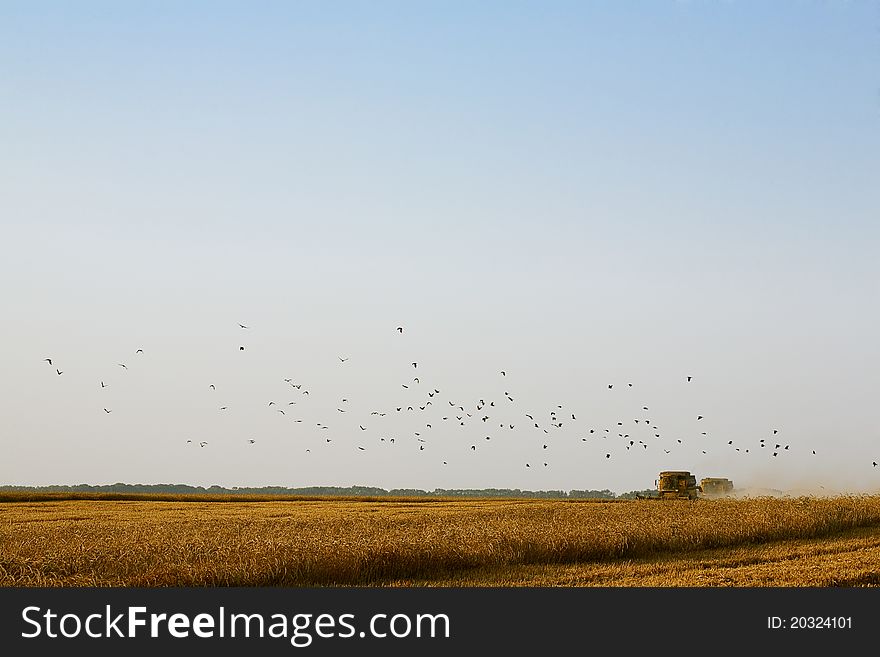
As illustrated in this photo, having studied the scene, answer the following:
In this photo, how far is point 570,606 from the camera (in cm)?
1419

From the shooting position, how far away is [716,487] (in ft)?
175

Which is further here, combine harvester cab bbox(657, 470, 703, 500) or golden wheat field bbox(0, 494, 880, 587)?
combine harvester cab bbox(657, 470, 703, 500)

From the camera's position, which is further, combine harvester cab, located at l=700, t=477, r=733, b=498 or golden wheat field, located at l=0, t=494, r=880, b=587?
combine harvester cab, located at l=700, t=477, r=733, b=498

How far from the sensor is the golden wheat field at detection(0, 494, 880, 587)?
18469 millimetres

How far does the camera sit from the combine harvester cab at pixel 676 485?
155 feet

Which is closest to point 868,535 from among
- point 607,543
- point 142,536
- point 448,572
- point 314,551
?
point 607,543

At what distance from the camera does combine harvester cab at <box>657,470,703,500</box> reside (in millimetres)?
47312

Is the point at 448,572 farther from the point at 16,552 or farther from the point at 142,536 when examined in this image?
the point at 16,552

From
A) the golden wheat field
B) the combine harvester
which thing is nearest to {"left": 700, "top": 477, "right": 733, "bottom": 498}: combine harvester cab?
the combine harvester

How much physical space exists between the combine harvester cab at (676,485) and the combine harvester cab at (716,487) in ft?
17.7

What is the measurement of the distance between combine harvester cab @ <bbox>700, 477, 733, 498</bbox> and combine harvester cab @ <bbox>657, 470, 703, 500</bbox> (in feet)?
17.7

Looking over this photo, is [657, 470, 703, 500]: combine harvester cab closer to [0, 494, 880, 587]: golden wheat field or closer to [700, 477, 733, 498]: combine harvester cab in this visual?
[700, 477, 733, 498]: combine harvester cab

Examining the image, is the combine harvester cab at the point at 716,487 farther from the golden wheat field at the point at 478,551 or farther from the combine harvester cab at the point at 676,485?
the golden wheat field at the point at 478,551

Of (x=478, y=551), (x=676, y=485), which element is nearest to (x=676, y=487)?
(x=676, y=485)
